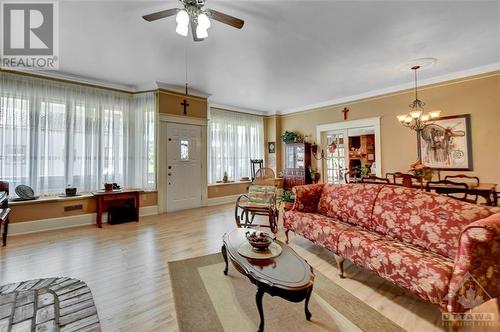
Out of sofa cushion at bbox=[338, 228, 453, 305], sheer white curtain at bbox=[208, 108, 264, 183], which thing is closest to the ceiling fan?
sofa cushion at bbox=[338, 228, 453, 305]

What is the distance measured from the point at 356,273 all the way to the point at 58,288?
278 centimetres

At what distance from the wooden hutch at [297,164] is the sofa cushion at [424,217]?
377 centimetres

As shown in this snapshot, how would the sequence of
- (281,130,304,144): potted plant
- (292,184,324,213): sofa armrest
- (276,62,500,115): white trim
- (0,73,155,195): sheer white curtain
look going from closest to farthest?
(292,184,324,213): sofa armrest → (0,73,155,195): sheer white curtain → (276,62,500,115): white trim → (281,130,304,144): potted plant

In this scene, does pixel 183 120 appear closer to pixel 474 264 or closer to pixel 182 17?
pixel 182 17

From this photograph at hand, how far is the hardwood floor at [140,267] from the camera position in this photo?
173 centimetres

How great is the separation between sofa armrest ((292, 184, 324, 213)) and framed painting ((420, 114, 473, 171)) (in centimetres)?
276

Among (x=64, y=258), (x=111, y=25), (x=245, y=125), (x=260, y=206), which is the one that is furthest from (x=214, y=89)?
(x=64, y=258)

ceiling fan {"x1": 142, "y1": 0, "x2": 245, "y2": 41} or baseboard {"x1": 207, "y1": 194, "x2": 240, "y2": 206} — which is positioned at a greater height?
ceiling fan {"x1": 142, "y1": 0, "x2": 245, "y2": 41}

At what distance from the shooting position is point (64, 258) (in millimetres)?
2697

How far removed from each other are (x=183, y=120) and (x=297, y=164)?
11.3ft

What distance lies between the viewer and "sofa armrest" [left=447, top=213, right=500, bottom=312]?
1390 mm

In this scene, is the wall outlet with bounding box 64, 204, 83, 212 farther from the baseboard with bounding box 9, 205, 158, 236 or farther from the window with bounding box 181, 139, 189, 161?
the window with bounding box 181, 139, 189, 161

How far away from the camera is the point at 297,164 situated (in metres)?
6.58

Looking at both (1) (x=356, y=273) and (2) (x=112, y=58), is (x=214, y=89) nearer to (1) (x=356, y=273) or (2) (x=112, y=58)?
(2) (x=112, y=58)
